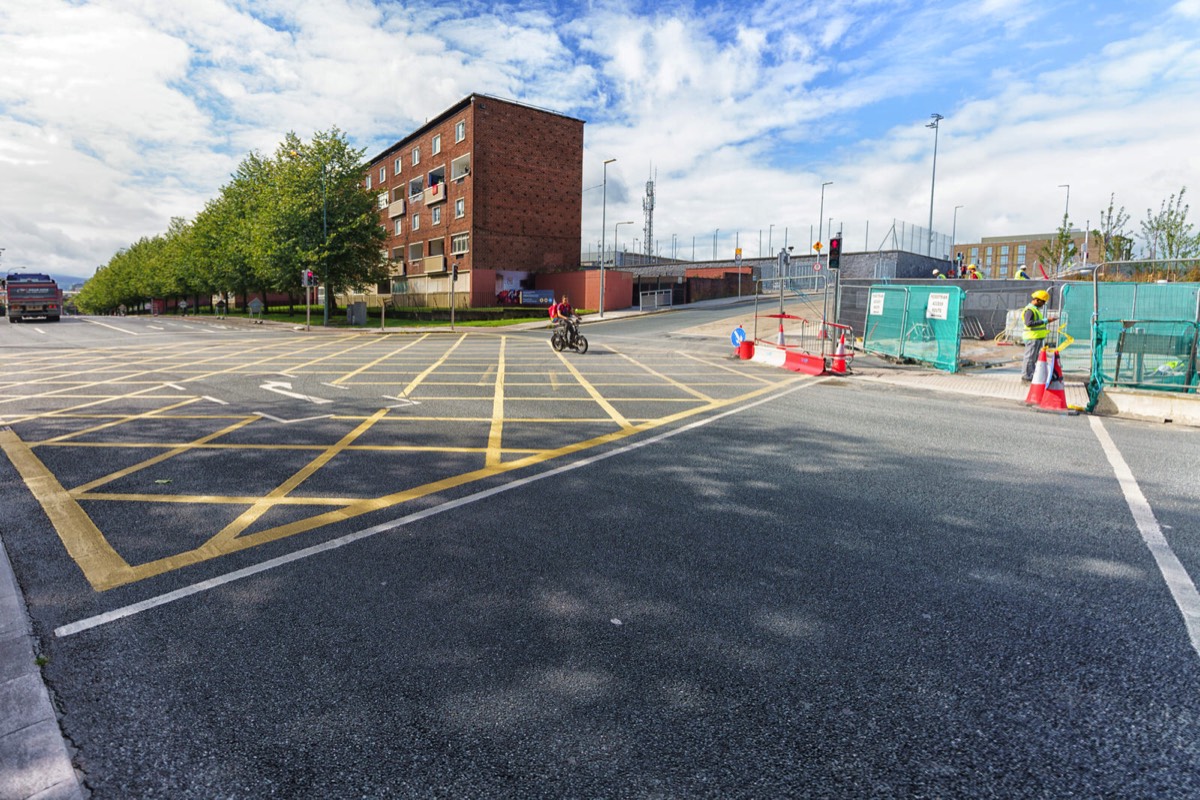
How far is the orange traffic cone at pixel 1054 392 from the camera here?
34.0 feet

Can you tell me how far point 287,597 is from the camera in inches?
137

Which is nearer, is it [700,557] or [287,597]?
[287,597]

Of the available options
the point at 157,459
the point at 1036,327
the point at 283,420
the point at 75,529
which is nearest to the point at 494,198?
the point at 1036,327

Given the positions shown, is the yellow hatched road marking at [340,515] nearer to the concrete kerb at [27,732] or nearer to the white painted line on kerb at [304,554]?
the white painted line on kerb at [304,554]

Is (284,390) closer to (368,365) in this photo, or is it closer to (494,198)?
(368,365)

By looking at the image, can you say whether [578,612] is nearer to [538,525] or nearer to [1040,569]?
[538,525]

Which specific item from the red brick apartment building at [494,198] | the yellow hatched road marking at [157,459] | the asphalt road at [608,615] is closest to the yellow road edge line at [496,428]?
the asphalt road at [608,615]

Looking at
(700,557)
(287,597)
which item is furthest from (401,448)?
(700,557)

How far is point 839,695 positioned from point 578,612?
4.23 feet

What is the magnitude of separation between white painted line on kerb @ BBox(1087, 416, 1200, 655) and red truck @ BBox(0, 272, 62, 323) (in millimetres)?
52339

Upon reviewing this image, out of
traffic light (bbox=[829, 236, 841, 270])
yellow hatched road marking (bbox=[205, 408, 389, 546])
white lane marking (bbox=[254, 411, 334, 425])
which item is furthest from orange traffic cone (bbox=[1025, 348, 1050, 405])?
white lane marking (bbox=[254, 411, 334, 425])

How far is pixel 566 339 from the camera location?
1923cm

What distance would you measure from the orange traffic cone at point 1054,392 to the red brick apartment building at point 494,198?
131 feet

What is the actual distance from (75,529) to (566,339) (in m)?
15.2
